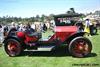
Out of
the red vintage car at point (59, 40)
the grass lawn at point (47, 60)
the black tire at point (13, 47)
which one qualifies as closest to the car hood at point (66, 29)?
the red vintage car at point (59, 40)

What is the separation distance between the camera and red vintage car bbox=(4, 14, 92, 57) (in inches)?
347

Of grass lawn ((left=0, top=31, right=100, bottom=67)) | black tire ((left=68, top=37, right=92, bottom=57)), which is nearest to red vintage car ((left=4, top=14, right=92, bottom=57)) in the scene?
black tire ((left=68, top=37, right=92, bottom=57))

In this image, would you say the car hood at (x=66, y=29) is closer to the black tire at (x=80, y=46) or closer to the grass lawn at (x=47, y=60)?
the black tire at (x=80, y=46)

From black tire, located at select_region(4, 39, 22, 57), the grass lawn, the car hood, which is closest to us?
the grass lawn

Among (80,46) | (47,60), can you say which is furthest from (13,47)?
(80,46)

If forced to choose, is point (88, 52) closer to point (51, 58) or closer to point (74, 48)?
point (74, 48)

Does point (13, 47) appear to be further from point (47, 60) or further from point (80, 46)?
point (80, 46)

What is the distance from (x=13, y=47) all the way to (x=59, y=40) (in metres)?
1.90

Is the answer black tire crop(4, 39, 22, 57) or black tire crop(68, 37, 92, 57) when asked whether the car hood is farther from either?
black tire crop(4, 39, 22, 57)

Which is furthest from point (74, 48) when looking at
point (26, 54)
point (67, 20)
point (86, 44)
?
point (26, 54)

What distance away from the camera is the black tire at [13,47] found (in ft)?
31.4

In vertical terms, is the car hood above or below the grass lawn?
above

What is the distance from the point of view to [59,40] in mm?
9219

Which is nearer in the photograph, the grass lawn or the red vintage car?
the grass lawn
